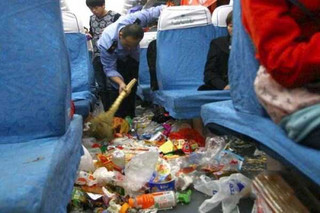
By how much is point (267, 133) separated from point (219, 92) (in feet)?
4.05

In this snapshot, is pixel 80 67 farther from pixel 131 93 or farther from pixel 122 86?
pixel 131 93

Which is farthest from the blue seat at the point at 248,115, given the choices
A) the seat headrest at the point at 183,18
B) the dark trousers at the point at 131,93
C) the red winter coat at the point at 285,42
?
the dark trousers at the point at 131,93

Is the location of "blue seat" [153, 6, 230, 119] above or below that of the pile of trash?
above

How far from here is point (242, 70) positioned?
116cm

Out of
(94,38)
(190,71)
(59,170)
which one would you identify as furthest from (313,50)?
(94,38)

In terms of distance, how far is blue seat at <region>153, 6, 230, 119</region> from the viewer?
274cm

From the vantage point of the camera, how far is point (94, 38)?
4172 mm

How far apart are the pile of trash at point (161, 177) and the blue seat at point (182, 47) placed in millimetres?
576

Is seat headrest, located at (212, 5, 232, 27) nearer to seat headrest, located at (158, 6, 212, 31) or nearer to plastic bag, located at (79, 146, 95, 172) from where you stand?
seat headrest, located at (158, 6, 212, 31)

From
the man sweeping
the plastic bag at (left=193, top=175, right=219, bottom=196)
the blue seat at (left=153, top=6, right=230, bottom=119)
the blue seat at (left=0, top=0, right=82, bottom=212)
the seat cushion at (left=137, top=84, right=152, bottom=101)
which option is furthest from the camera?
the seat cushion at (left=137, top=84, right=152, bottom=101)

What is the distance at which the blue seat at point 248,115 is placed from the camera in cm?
82

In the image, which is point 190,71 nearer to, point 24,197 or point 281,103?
point 281,103

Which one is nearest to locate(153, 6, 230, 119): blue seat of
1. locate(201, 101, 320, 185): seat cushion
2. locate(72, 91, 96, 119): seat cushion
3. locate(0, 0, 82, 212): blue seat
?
locate(72, 91, 96, 119): seat cushion

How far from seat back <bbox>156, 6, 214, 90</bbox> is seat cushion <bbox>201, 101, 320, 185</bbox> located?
4.48 ft
